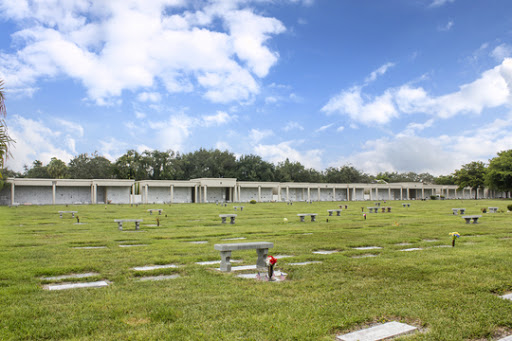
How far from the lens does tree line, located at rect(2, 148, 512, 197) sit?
80.6 metres

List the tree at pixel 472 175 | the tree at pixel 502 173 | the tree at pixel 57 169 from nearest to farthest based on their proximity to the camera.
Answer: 1. the tree at pixel 502 173
2. the tree at pixel 57 169
3. the tree at pixel 472 175

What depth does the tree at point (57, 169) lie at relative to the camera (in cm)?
8450

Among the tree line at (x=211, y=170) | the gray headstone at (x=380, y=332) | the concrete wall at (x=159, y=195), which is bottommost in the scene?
the gray headstone at (x=380, y=332)

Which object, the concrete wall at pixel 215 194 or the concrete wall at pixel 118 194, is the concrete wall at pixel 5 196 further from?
the concrete wall at pixel 215 194

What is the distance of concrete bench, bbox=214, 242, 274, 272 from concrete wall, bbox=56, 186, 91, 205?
67.9m

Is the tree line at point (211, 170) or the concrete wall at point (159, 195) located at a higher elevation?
the tree line at point (211, 170)

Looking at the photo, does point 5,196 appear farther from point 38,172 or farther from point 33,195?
point 38,172

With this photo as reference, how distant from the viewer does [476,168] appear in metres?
96.1

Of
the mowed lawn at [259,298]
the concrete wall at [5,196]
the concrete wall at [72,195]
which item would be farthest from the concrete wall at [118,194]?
the mowed lawn at [259,298]

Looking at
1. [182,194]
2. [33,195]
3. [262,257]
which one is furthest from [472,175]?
[262,257]

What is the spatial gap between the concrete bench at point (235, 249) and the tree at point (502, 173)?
7834 centimetres

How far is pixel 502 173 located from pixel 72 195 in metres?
76.3

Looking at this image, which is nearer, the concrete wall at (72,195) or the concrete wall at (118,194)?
the concrete wall at (72,195)

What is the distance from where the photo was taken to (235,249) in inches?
306
